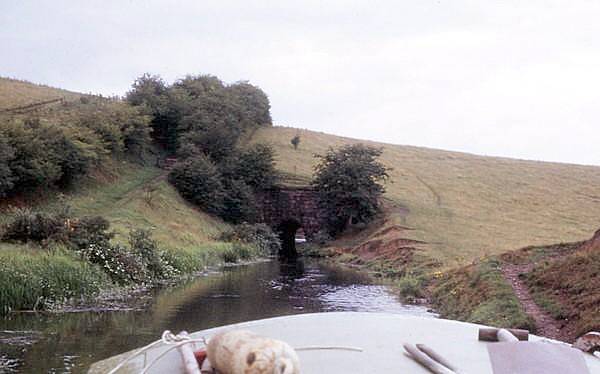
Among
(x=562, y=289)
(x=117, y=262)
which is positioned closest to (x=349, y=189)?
(x=117, y=262)

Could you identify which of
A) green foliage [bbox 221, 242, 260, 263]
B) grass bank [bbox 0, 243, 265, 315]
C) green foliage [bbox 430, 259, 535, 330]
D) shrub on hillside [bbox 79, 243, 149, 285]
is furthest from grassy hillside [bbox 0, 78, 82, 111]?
green foliage [bbox 430, 259, 535, 330]

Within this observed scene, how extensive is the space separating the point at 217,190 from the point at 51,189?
544 inches

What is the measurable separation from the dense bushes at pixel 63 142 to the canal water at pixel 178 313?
10398mm

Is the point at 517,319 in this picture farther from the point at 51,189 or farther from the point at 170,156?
the point at 170,156

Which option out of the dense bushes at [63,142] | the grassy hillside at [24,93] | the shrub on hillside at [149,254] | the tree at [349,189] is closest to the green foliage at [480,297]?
the shrub on hillside at [149,254]

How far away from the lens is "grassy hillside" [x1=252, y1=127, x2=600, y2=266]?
43344mm

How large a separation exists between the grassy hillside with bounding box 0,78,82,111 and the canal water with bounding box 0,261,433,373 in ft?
104

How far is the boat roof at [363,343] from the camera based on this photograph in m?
4.89

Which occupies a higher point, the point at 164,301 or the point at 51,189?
the point at 51,189

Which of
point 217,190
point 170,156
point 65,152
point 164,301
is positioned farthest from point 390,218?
point 164,301

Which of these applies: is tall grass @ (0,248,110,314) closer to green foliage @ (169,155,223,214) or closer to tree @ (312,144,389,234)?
green foliage @ (169,155,223,214)

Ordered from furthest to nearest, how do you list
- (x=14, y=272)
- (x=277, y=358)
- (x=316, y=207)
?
(x=316, y=207), (x=14, y=272), (x=277, y=358)

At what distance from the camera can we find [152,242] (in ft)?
90.0

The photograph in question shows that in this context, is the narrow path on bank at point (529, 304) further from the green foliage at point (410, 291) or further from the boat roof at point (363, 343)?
the boat roof at point (363, 343)
